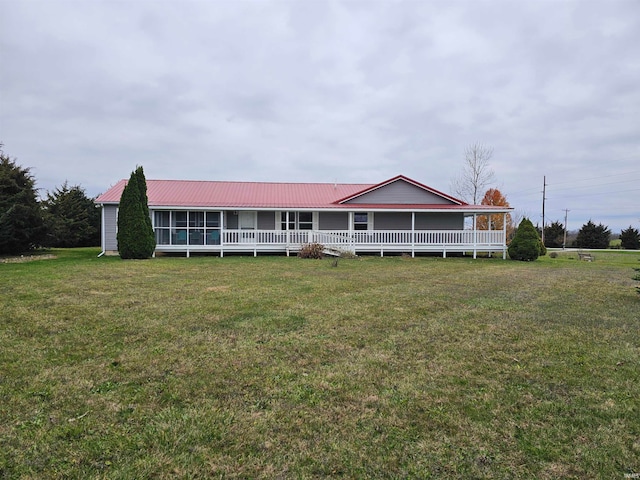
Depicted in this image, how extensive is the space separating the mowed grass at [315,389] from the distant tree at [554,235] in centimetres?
4512

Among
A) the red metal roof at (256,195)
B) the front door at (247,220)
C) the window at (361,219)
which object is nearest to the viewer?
the red metal roof at (256,195)

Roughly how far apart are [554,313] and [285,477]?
19.8 ft

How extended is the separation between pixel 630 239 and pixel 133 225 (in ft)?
157

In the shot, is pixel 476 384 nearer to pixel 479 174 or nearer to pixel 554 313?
pixel 554 313

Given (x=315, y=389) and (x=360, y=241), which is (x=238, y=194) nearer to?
(x=360, y=241)

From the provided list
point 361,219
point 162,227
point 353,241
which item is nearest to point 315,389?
point 353,241

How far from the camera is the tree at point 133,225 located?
15836 mm

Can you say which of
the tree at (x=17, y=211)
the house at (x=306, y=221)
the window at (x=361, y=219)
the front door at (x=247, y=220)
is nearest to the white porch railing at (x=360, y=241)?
the house at (x=306, y=221)

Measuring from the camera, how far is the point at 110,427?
2639 millimetres

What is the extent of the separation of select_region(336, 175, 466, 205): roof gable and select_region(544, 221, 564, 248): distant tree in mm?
31959

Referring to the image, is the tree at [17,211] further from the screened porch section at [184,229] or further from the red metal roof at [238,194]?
the screened porch section at [184,229]

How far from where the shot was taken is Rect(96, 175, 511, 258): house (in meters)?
18.9

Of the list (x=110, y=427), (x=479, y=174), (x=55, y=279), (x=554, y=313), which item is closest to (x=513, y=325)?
(x=554, y=313)

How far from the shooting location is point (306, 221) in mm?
21375
